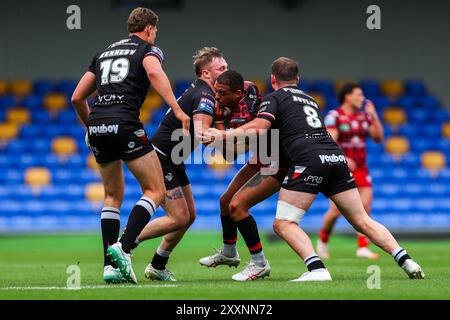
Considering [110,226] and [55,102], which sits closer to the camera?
[110,226]

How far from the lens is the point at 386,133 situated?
867 inches

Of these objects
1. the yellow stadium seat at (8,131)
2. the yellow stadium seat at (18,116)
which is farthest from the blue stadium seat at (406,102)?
the yellow stadium seat at (8,131)

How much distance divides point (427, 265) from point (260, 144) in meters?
3.00

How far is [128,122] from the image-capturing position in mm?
7852

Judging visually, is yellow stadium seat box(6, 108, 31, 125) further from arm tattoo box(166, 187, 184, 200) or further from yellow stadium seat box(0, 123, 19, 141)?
arm tattoo box(166, 187, 184, 200)

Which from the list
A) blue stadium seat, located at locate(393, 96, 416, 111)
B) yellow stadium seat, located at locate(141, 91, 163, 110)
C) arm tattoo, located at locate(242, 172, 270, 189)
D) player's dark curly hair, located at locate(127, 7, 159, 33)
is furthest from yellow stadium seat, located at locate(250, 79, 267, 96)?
player's dark curly hair, located at locate(127, 7, 159, 33)

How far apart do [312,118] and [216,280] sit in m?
1.72

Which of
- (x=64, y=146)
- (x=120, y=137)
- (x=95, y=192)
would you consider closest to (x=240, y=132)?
(x=120, y=137)

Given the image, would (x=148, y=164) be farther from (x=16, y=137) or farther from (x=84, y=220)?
(x=16, y=137)

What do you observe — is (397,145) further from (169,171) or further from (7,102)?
(169,171)
